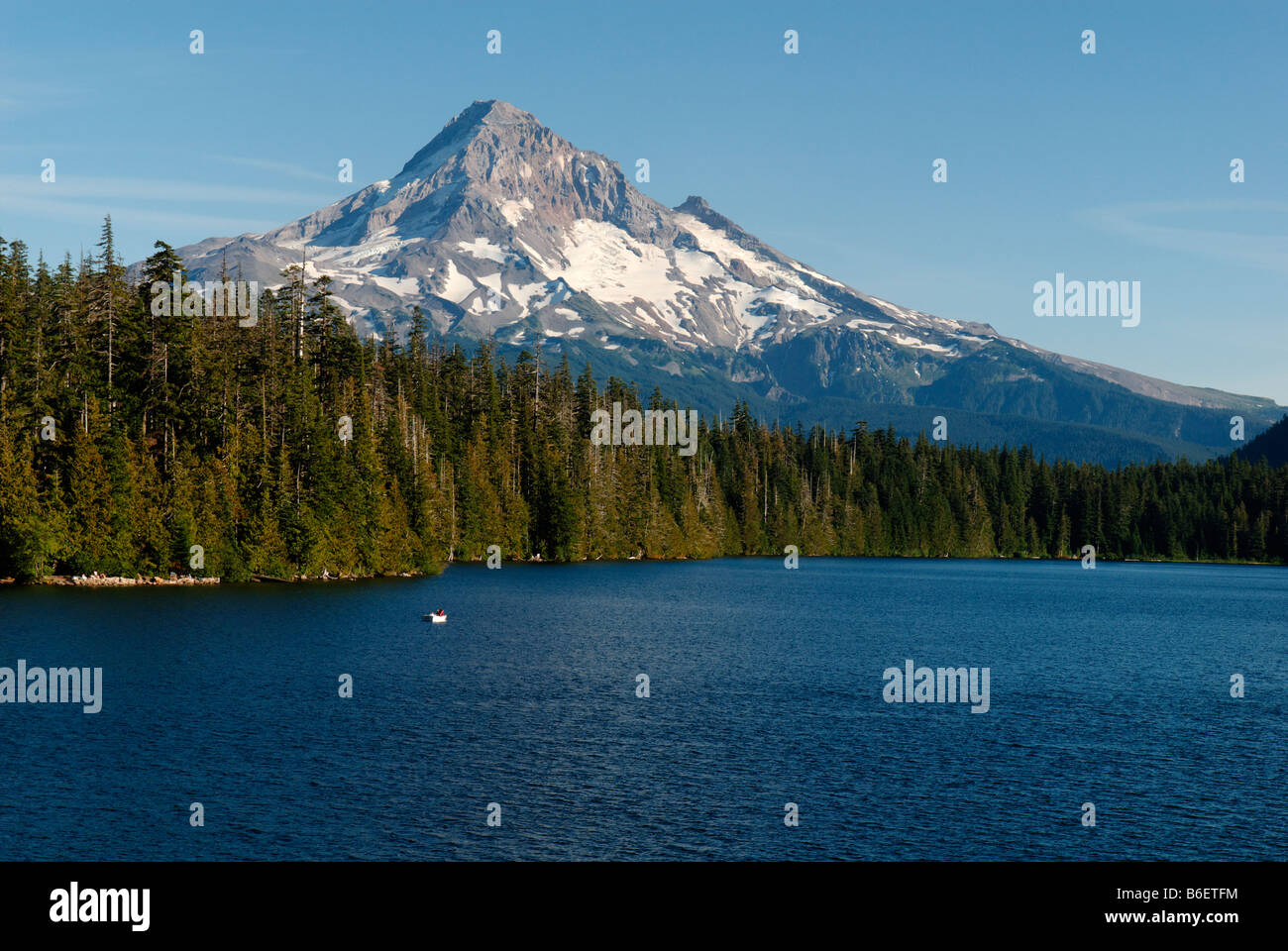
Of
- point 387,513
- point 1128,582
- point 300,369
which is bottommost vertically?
point 1128,582

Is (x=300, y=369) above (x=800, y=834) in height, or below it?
above

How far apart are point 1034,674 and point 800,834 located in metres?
37.0

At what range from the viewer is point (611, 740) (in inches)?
1785

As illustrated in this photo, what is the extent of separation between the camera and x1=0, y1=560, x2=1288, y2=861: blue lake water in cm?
3306

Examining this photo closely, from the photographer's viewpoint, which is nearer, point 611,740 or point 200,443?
point 611,740

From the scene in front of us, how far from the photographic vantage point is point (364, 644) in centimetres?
6912

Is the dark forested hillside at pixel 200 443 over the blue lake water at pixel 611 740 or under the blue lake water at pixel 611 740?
over

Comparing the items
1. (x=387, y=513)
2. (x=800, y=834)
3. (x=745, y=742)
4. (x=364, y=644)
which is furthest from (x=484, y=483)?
(x=800, y=834)

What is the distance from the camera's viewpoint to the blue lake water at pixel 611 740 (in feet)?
108

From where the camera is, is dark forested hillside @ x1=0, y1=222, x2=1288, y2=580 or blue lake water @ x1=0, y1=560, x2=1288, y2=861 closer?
blue lake water @ x1=0, y1=560, x2=1288, y2=861

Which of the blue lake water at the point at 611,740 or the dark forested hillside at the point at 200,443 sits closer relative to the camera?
the blue lake water at the point at 611,740

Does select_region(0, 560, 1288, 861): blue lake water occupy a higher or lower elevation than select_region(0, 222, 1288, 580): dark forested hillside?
lower

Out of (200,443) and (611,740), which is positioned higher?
(200,443)
